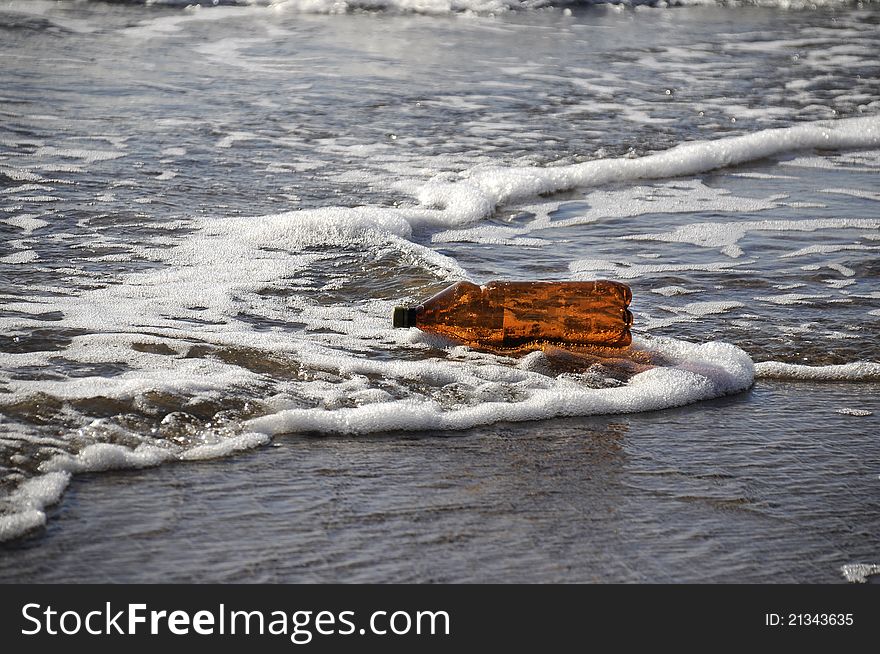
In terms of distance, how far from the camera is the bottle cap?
3070 millimetres

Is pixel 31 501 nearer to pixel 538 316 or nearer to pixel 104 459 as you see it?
pixel 104 459

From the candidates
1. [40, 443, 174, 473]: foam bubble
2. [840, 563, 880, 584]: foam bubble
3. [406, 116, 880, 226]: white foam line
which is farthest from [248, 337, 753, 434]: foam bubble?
[406, 116, 880, 226]: white foam line

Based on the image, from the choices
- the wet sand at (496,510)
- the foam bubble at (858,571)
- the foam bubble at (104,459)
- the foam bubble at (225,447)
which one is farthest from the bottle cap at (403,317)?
the foam bubble at (858,571)

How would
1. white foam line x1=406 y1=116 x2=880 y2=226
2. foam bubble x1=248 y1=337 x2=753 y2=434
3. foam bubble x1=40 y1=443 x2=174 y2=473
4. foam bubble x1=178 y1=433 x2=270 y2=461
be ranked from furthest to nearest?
1. white foam line x1=406 y1=116 x2=880 y2=226
2. foam bubble x1=248 y1=337 x2=753 y2=434
3. foam bubble x1=178 y1=433 x2=270 y2=461
4. foam bubble x1=40 y1=443 x2=174 y2=473

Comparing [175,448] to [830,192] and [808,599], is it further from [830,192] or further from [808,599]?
[830,192]

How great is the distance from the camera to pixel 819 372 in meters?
3.17

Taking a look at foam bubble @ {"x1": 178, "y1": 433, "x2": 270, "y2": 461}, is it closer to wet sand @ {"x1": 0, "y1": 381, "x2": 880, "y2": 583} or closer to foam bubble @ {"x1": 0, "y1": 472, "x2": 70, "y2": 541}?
wet sand @ {"x1": 0, "y1": 381, "x2": 880, "y2": 583}

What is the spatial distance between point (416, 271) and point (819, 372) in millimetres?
1522

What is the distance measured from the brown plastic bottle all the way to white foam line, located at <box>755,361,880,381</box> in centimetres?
41

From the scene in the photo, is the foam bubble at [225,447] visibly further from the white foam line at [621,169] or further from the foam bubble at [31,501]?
the white foam line at [621,169]

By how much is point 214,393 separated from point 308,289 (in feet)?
3.62

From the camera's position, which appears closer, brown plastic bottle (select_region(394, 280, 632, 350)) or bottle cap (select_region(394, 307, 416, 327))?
bottle cap (select_region(394, 307, 416, 327))

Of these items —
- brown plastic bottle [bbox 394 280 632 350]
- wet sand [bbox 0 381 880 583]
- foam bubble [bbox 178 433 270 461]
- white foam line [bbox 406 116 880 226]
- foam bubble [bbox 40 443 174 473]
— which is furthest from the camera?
white foam line [bbox 406 116 880 226]

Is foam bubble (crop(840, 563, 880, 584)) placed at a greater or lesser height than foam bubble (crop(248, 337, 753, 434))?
lesser
